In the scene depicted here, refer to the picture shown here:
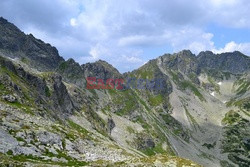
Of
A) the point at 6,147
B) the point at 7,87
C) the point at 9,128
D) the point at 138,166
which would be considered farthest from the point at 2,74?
the point at 138,166

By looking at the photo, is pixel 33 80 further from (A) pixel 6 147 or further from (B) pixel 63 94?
(A) pixel 6 147

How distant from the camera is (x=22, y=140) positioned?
5403 centimetres

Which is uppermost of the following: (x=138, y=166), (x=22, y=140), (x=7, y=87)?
(x=7, y=87)

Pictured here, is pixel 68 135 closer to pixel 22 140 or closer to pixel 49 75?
pixel 22 140

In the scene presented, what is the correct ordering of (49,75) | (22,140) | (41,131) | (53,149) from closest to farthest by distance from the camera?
(22,140) < (53,149) < (41,131) < (49,75)

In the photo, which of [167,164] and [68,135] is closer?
[167,164]

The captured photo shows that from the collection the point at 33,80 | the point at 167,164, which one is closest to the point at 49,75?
the point at 33,80

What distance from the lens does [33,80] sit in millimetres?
155375

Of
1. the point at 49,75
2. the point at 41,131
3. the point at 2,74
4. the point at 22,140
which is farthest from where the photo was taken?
the point at 49,75

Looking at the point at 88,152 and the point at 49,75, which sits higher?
the point at 49,75

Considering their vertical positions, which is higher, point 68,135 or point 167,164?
point 68,135

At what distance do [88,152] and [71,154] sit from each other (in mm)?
6916

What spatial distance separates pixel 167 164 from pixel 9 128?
30593mm

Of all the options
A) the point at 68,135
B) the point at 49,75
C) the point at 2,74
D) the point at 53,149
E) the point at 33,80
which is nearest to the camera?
the point at 53,149
